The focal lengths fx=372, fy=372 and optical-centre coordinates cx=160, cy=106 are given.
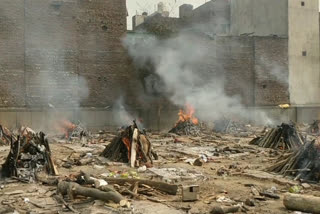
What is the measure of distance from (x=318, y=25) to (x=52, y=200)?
→ 1123 inches

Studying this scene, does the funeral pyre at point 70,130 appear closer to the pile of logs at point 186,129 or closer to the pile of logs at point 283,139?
the pile of logs at point 186,129

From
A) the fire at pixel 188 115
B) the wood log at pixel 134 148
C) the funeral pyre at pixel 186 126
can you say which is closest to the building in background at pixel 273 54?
the fire at pixel 188 115

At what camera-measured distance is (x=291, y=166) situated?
1051 cm

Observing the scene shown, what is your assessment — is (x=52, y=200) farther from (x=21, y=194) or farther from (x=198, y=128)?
(x=198, y=128)

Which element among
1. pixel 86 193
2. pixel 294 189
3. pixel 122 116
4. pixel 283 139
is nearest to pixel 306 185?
pixel 294 189

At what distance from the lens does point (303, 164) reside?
10.2m

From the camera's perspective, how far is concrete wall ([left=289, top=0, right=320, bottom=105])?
29578 mm


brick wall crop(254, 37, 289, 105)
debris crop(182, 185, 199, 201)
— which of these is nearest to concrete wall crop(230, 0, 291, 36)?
brick wall crop(254, 37, 289, 105)

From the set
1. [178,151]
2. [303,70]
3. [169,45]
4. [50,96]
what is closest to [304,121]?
[303,70]

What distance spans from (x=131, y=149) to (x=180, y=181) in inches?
125

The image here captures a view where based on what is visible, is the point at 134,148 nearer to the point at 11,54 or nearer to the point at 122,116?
the point at 122,116

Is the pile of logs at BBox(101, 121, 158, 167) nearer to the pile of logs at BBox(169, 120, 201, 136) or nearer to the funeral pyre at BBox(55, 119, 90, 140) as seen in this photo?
the funeral pyre at BBox(55, 119, 90, 140)

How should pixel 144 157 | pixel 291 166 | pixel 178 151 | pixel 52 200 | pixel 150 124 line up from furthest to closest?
pixel 150 124, pixel 178 151, pixel 144 157, pixel 291 166, pixel 52 200

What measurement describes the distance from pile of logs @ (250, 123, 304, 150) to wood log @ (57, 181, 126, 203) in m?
10.1
